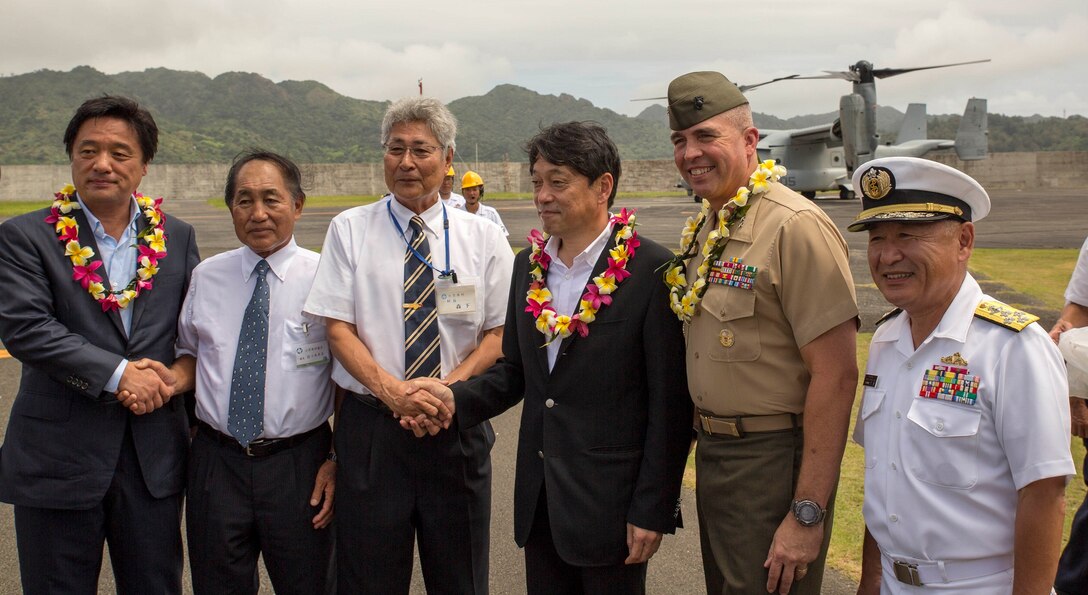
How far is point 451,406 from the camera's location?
119 inches

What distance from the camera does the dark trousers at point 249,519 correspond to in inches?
121

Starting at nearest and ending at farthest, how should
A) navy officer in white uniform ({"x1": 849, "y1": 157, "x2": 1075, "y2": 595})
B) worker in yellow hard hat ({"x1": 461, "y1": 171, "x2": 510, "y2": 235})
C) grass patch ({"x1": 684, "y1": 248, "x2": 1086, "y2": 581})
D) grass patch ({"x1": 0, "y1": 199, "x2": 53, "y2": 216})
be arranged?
navy officer in white uniform ({"x1": 849, "y1": 157, "x2": 1075, "y2": 595})
grass patch ({"x1": 684, "y1": 248, "x2": 1086, "y2": 581})
worker in yellow hard hat ({"x1": 461, "y1": 171, "x2": 510, "y2": 235})
grass patch ({"x1": 0, "y1": 199, "x2": 53, "y2": 216})

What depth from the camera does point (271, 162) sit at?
3.29 metres

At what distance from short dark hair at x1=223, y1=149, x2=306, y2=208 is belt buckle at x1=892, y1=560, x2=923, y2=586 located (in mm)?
2660

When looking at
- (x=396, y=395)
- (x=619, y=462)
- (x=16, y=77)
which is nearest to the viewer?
(x=619, y=462)

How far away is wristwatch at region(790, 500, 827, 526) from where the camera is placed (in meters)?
2.39

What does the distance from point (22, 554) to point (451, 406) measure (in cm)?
177

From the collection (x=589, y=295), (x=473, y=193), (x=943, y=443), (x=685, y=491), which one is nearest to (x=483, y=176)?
(x=473, y=193)

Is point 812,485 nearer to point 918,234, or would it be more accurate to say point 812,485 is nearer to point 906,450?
point 906,450

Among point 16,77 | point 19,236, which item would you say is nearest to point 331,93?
point 16,77

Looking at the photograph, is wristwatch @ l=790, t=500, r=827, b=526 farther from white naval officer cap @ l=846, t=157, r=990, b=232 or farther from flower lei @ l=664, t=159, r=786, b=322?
white naval officer cap @ l=846, t=157, r=990, b=232

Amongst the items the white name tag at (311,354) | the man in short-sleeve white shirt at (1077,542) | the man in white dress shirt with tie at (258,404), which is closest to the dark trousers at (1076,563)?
the man in short-sleeve white shirt at (1077,542)

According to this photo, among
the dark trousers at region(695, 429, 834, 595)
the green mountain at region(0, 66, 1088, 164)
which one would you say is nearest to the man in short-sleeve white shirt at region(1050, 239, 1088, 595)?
the dark trousers at region(695, 429, 834, 595)

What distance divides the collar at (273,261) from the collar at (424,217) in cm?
49
